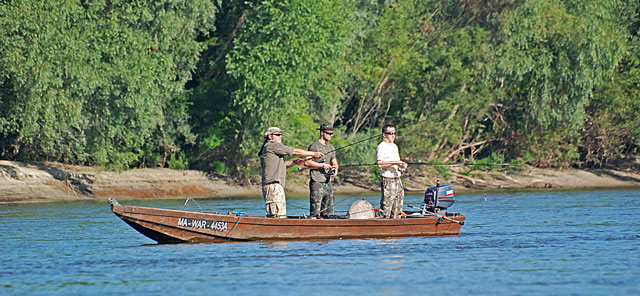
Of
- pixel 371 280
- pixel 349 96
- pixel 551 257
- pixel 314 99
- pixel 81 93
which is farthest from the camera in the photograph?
pixel 349 96

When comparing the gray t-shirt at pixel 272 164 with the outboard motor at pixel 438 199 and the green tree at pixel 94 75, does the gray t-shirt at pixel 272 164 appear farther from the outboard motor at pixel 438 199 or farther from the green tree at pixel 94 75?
the green tree at pixel 94 75

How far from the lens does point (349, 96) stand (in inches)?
1391

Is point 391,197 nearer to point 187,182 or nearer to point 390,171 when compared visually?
point 390,171

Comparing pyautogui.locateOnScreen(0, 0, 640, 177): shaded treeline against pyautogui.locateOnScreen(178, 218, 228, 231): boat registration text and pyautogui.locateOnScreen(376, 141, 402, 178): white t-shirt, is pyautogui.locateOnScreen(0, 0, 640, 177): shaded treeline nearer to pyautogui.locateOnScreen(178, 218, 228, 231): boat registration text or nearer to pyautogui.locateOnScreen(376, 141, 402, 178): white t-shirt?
pyautogui.locateOnScreen(178, 218, 228, 231): boat registration text

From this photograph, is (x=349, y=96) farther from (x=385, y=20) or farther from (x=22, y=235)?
(x=22, y=235)

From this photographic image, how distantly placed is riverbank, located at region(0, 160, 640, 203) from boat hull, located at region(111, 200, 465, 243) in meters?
14.2

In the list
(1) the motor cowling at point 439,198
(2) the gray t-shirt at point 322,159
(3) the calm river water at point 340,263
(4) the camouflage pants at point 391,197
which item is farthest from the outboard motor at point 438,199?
(2) the gray t-shirt at point 322,159

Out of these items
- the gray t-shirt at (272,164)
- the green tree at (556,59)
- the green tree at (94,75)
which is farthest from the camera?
the green tree at (556,59)

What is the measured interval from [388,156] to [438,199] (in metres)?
2.00

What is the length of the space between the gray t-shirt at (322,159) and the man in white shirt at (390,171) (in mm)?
668

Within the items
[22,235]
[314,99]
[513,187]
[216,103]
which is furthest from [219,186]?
[22,235]

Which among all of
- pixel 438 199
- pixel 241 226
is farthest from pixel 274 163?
pixel 438 199

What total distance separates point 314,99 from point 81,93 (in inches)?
410

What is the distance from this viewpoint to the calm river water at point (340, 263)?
9664mm
